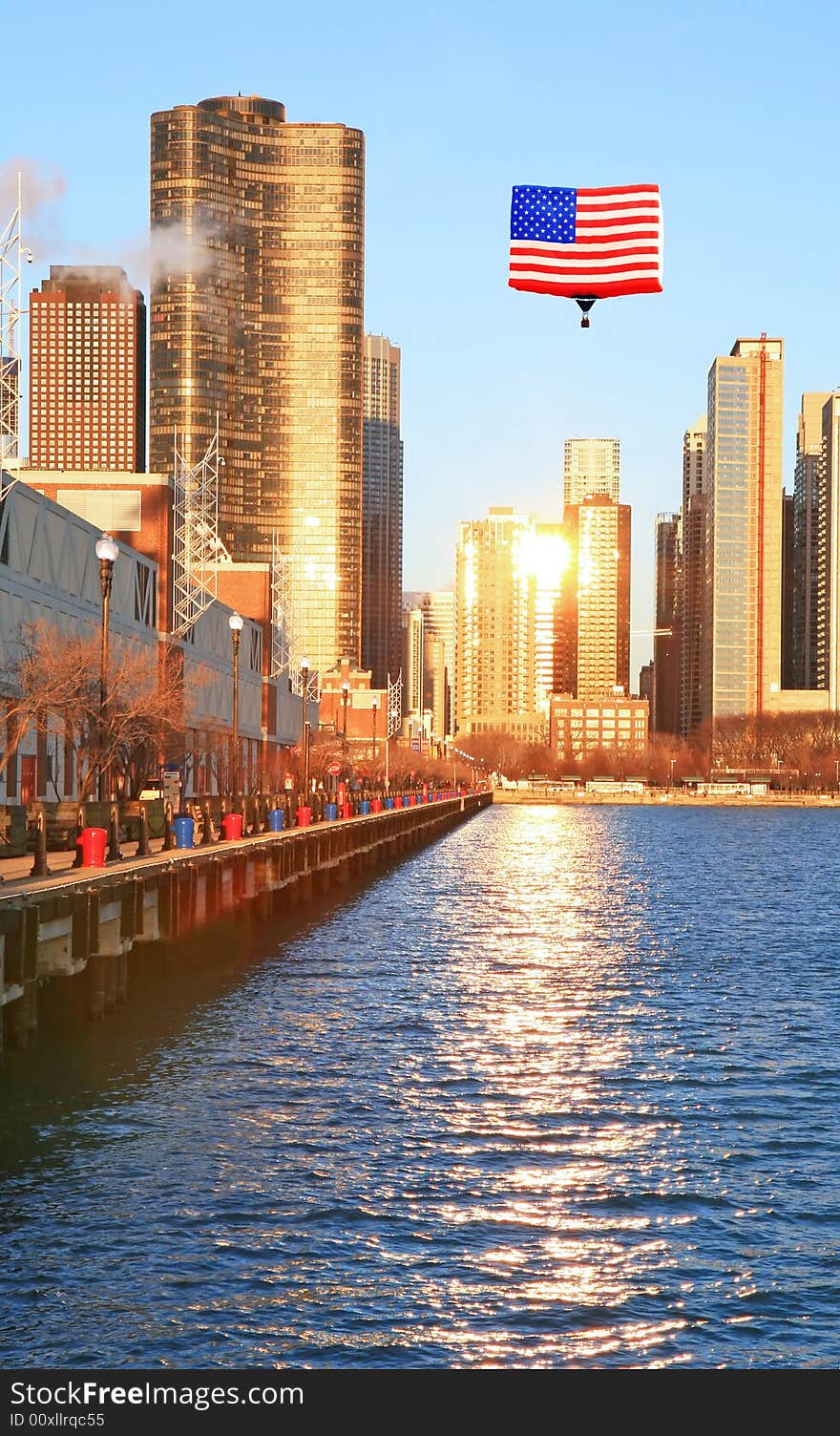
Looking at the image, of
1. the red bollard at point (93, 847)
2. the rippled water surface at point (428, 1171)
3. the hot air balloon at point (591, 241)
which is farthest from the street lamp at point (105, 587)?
the hot air balloon at point (591, 241)

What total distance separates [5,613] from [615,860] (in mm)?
54859

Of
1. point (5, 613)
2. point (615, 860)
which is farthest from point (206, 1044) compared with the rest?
point (615, 860)

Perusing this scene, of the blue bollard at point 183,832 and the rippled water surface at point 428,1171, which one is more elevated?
the blue bollard at point 183,832

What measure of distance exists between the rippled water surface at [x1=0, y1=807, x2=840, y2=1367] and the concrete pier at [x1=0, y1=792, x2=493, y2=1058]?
3.62 feet

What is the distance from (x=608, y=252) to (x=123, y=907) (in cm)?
1705

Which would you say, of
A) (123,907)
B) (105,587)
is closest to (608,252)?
(105,587)

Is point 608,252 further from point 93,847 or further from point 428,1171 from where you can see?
point 428,1171

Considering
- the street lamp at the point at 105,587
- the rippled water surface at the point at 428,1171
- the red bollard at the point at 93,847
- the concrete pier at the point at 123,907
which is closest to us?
the rippled water surface at the point at 428,1171

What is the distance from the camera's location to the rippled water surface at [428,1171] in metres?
16.9

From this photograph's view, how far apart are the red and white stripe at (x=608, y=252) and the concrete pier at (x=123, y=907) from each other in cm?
1535

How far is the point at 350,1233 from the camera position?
2000 cm

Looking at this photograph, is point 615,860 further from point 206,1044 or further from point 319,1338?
point 319,1338

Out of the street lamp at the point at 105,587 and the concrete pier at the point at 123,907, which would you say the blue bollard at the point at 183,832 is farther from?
the street lamp at the point at 105,587

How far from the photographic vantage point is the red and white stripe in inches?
1361
